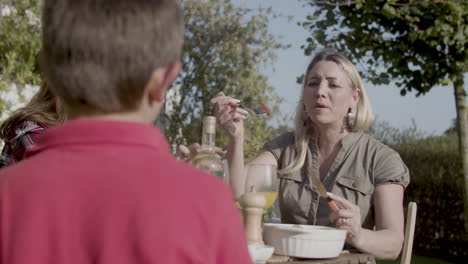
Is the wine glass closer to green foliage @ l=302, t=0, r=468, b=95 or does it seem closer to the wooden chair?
the wooden chair

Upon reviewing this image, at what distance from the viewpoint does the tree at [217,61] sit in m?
9.35

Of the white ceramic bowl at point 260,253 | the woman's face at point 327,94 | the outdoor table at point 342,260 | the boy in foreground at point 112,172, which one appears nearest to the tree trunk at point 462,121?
the woman's face at point 327,94

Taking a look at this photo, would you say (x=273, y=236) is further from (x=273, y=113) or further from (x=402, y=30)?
(x=273, y=113)

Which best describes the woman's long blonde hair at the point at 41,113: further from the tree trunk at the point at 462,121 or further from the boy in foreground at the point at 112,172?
the tree trunk at the point at 462,121

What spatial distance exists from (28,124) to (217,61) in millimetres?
6916

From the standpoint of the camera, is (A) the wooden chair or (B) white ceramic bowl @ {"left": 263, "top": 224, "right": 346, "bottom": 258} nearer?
(B) white ceramic bowl @ {"left": 263, "top": 224, "right": 346, "bottom": 258}

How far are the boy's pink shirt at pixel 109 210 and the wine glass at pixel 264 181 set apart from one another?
4.27 ft

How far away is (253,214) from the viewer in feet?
6.71

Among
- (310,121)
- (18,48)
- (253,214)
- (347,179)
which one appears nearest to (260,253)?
(253,214)

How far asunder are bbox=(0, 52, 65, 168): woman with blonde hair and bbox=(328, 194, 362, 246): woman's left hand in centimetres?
145

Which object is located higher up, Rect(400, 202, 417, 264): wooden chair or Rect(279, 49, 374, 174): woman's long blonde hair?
Rect(279, 49, 374, 174): woman's long blonde hair

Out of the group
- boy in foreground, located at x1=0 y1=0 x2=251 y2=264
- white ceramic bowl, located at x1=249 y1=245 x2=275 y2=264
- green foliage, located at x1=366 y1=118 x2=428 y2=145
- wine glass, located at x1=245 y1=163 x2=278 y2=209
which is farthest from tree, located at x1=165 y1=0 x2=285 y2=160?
boy in foreground, located at x1=0 y1=0 x2=251 y2=264

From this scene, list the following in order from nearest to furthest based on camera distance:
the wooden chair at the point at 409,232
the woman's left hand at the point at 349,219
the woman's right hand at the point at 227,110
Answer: the woman's left hand at the point at 349,219
the woman's right hand at the point at 227,110
the wooden chair at the point at 409,232

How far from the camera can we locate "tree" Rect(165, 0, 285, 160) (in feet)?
30.7
